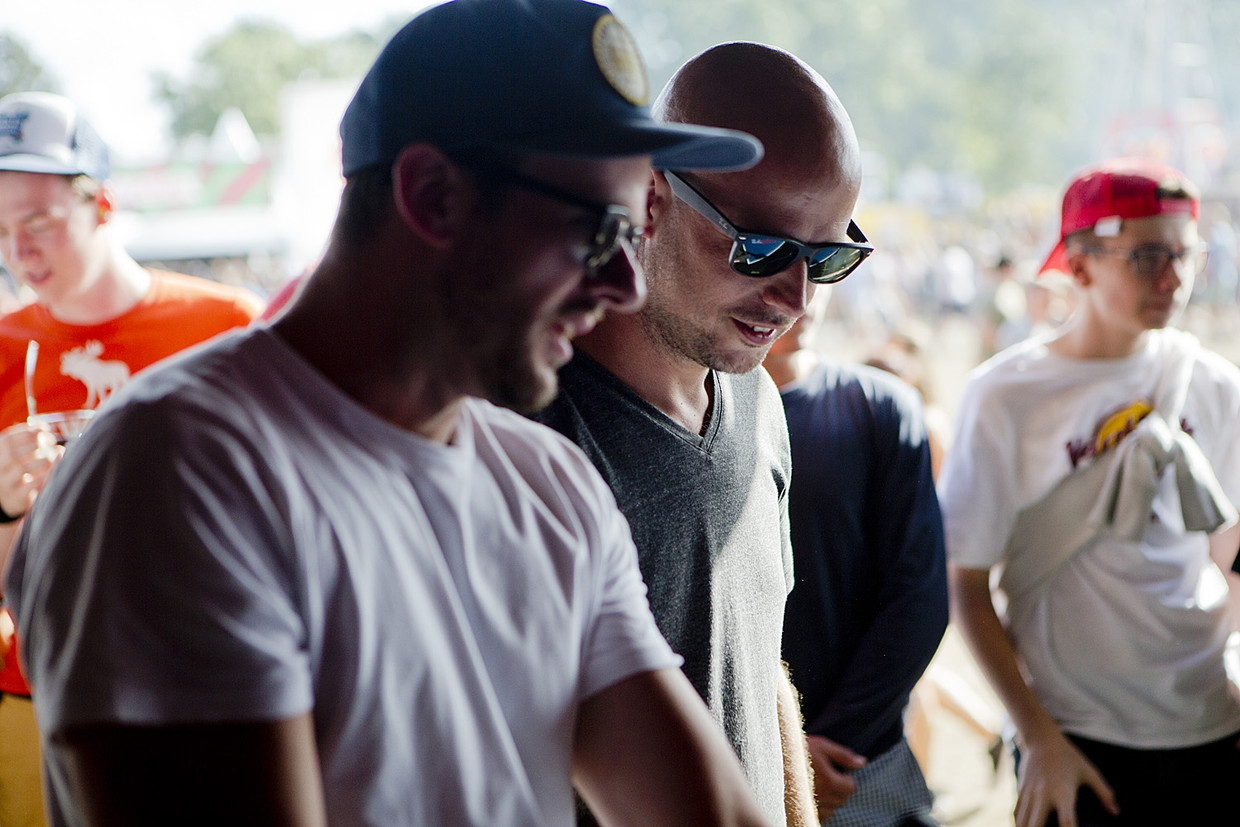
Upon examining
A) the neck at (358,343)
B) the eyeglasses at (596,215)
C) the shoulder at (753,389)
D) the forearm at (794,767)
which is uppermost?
the eyeglasses at (596,215)

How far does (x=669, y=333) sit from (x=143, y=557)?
3.75 ft

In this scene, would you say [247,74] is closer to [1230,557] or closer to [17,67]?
[17,67]

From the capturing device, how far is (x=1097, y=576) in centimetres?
301

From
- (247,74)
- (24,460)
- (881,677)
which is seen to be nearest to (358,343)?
(24,460)

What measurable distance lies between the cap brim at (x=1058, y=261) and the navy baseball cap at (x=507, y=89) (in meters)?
2.56

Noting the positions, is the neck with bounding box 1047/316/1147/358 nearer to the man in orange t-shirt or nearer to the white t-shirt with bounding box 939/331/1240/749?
the white t-shirt with bounding box 939/331/1240/749

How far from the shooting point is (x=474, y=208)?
1082mm

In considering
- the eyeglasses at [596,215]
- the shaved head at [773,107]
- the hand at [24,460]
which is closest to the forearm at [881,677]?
the shaved head at [773,107]

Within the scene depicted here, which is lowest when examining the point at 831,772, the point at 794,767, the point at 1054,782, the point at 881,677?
the point at 1054,782

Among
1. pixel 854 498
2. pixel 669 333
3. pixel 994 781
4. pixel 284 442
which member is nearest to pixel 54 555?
pixel 284 442

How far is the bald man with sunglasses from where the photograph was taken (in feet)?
5.63

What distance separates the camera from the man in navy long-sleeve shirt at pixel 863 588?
8.59 ft

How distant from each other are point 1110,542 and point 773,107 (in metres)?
1.78

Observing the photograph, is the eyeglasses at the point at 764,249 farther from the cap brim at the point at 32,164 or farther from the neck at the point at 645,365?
→ the cap brim at the point at 32,164
